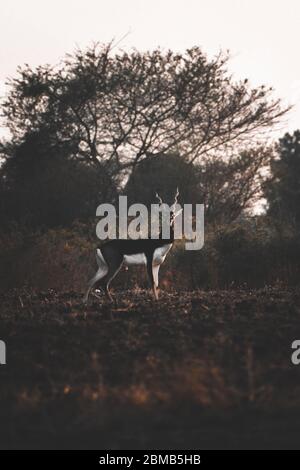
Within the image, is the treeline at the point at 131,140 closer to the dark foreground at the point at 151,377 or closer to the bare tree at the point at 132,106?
the bare tree at the point at 132,106

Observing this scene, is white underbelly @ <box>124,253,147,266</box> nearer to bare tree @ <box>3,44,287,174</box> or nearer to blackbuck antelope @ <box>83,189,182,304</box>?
blackbuck antelope @ <box>83,189,182,304</box>

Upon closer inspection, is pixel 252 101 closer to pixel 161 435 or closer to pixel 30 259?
pixel 30 259

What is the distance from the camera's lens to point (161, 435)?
30.6 feet

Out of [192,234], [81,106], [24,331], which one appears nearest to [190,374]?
[24,331]

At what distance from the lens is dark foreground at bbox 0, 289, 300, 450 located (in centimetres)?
939

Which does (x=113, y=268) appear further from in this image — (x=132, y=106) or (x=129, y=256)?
(x=132, y=106)

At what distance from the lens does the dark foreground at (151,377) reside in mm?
9391

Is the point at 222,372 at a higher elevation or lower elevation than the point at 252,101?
lower

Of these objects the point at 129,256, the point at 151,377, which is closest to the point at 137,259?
the point at 129,256

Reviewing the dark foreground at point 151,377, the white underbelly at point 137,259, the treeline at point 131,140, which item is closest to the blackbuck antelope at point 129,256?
the white underbelly at point 137,259

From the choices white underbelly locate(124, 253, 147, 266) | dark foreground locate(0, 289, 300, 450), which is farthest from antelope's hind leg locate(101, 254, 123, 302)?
dark foreground locate(0, 289, 300, 450)

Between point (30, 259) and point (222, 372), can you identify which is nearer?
point (222, 372)
